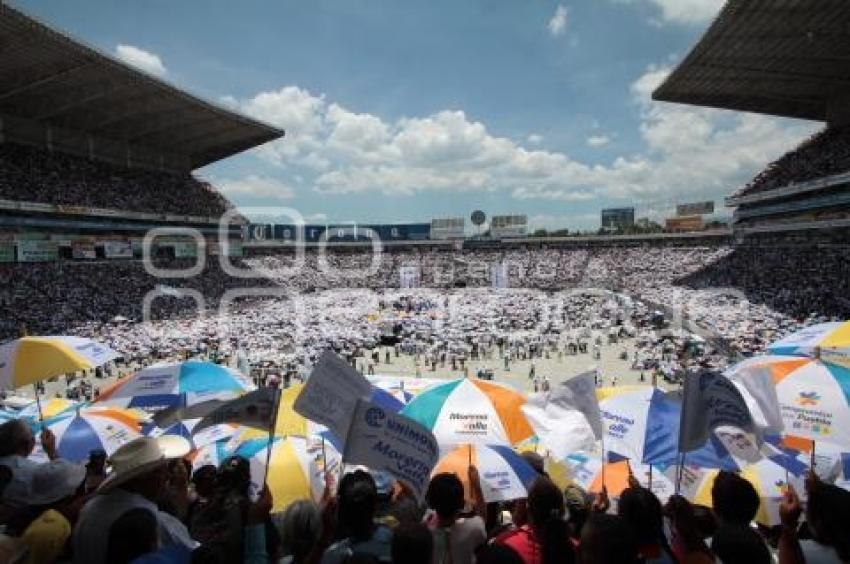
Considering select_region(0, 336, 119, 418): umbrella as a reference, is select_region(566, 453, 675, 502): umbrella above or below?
below

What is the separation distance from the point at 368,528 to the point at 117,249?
54884 millimetres

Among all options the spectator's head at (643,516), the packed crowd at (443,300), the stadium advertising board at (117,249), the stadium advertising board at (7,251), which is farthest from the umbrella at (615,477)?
the stadium advertising board at (117,249)

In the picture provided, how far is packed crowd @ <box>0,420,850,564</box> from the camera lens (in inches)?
106

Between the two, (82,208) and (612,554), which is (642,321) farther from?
(82,208)

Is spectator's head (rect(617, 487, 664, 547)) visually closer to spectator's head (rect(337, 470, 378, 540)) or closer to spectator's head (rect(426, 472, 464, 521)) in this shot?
spectator's head (rect(426, 472, 464, 521))

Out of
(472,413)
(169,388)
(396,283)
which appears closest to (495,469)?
(472,413)

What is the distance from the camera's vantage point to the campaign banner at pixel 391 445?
4.09m

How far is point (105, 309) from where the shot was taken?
1599 inches

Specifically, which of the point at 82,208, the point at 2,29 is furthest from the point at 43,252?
the point at 2,29

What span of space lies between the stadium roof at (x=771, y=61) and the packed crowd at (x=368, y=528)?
36.5 m

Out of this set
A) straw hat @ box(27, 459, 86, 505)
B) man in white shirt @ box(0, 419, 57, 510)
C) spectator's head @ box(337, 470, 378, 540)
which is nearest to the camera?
spectator's head @ box(337, 470, 378, 540)

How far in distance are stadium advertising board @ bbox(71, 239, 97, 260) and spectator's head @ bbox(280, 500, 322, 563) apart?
169 feet

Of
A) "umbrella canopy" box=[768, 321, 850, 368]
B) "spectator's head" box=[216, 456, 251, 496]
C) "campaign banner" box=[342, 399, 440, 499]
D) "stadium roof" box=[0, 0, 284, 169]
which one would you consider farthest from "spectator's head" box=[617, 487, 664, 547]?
"stadium roof" box=[0, 0, 284, 169]

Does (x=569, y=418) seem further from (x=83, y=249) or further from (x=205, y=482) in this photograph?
(x=83, y=249)
